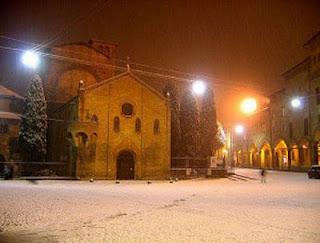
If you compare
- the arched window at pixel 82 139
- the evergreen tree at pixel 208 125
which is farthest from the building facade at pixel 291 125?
the arched window at pixel 82 139

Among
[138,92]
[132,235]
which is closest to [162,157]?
[138,92]

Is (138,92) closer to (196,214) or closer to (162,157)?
(162,157)

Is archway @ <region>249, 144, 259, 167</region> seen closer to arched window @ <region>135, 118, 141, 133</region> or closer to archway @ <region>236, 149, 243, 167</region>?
archway @ <region>236, 149, 243, 167</region>

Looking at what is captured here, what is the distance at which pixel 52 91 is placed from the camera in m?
47.0

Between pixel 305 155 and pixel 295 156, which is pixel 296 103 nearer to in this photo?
pixel 305 155

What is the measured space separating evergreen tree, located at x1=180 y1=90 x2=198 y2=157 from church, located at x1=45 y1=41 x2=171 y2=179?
389 centimetres

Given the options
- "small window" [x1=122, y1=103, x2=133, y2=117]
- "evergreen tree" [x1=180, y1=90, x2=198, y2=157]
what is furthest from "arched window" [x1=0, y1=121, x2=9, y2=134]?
"evergreen tree" [x1=180, y1=90, x2=198, y2=157]

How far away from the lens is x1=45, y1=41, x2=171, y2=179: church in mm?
35938

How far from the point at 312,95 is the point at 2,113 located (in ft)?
122

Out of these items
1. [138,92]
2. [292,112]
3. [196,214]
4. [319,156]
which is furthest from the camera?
[292,112]

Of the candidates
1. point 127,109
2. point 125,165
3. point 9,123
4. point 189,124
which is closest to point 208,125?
point 189,124

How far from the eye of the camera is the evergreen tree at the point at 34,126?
39.3 m

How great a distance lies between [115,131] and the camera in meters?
37.8

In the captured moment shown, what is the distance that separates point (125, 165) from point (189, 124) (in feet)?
31.9
